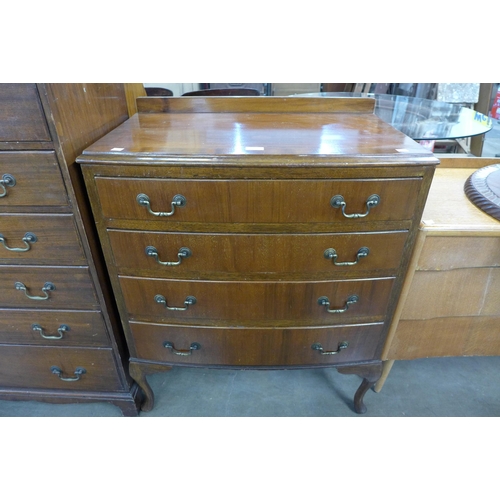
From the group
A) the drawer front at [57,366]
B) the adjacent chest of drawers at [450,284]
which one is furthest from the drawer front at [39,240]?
the adjacent chest of drawers at [450,284]

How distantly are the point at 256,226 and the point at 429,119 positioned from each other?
1346 millimetres

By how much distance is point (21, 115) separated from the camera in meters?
0.74

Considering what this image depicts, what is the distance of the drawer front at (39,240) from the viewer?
0.87 m

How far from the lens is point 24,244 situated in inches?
35.7

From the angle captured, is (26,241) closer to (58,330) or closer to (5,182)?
(5,182)

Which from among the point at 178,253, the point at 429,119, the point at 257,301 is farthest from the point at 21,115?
the point at 429,119

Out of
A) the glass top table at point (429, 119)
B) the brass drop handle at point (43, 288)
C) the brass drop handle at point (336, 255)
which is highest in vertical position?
the glass top table at point (429, 119)

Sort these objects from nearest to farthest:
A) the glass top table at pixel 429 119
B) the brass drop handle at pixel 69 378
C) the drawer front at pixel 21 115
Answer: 1. the drawer front at pixel 21 115
2. the brass drop handle at pixel 69 378
3. the glass top table at pixel 429 119

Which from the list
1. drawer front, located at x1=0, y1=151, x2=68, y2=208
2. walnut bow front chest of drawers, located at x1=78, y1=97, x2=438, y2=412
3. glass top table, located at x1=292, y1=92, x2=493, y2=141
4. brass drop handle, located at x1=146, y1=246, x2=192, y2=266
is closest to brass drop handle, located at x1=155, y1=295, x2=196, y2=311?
walnut bow front chest of drawers, located at x1=78, y1=97, x2=438, y2=412

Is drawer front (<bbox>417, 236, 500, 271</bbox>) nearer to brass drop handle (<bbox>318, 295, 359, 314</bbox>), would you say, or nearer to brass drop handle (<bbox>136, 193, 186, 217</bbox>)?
brass drop handle (<bbox>318, 295, 359, 314</bbox>)

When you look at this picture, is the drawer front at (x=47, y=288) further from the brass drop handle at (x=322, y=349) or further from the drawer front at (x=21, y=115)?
the brass drop handle at (x=322, y=349)

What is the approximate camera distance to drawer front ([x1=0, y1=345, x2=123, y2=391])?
1123mm

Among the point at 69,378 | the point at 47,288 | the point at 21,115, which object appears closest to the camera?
the point at 21,115

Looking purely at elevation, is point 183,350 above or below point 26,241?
below
